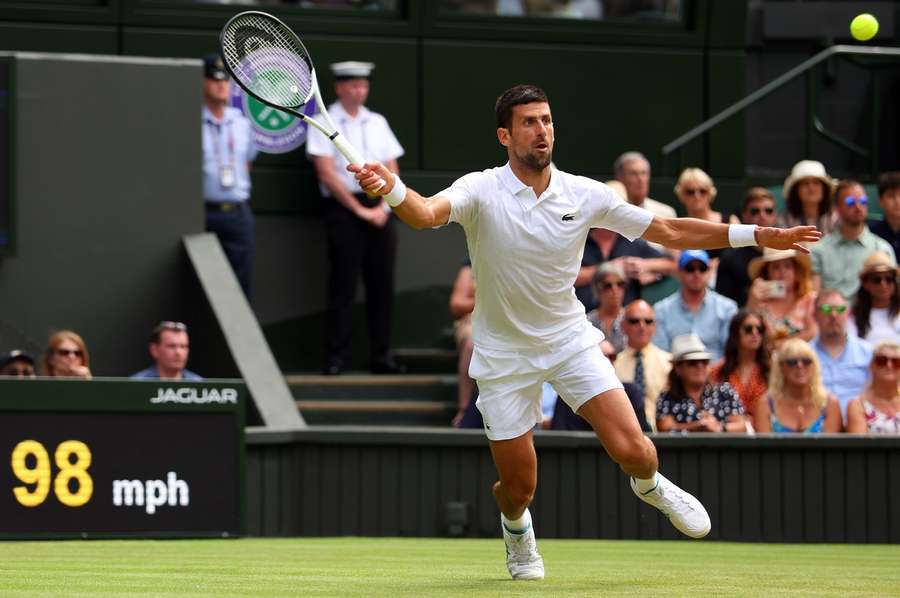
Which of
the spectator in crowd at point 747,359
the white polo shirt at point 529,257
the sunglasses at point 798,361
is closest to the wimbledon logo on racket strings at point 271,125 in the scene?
the spectator in crowd at point 747,359

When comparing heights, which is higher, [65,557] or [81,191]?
[81,191]

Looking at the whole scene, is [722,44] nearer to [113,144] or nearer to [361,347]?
[361,347]

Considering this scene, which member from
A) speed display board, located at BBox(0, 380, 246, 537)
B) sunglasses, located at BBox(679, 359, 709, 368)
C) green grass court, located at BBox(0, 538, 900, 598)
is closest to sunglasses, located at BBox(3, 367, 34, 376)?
speed display board, located at BBox(0, 380, 246, 537)

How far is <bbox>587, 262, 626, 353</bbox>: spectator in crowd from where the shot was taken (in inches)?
491

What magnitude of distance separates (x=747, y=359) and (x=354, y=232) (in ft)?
11.2

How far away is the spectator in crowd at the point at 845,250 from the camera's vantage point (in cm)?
1340

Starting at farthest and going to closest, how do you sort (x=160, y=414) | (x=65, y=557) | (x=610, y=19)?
(x=610, y=19) < (x=160, y=414) < (x=65, y=557)

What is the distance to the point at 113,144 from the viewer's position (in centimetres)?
1343

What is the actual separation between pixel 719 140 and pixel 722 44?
0.87 meters

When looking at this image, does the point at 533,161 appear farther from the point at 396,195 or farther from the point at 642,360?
the point at 642,360

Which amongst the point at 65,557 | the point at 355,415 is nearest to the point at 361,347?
the point at 355,415

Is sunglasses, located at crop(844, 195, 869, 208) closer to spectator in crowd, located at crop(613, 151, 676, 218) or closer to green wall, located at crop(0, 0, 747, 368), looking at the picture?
spectator in crowd, located at crop(613, 151, 676, 218)

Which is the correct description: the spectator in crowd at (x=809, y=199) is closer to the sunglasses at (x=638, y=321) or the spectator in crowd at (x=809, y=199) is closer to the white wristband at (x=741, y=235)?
the sunglasses at (x=638, y=321)

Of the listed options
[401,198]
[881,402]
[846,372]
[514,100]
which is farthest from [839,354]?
[401,198]
